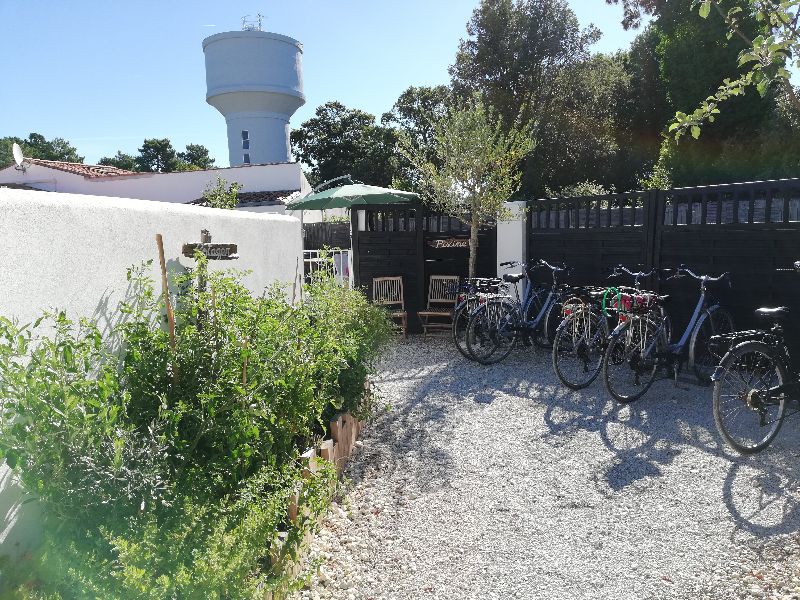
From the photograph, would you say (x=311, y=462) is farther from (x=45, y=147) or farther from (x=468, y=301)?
(x=45, y=147)

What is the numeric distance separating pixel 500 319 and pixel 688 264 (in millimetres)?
2259

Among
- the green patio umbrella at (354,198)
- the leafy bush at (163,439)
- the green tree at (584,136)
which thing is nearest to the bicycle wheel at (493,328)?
the green patio umbrella at (354,198)

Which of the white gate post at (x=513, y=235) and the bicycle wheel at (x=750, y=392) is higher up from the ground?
the white gate post at (x=513, y=235)

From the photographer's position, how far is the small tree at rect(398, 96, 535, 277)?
8836 mm

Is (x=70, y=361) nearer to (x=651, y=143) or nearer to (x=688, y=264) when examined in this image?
(x=688, y=264)

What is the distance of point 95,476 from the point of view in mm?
2223

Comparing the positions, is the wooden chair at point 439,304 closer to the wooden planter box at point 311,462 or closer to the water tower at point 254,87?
the wooden planter box at point 311,462

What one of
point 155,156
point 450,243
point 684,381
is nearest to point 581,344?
point 684,381

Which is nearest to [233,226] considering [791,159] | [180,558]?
[180,558]

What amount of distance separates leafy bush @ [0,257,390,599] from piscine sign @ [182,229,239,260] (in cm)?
22

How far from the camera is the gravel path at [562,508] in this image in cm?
304

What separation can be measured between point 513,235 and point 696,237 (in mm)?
3104

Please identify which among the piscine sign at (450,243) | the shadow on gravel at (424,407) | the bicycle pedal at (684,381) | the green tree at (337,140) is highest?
the green tree at (337,140)

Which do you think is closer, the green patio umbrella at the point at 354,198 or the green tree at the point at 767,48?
the green tree at the point at 767,48
